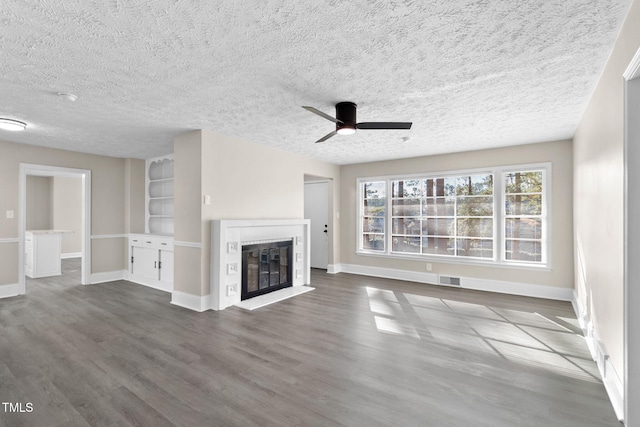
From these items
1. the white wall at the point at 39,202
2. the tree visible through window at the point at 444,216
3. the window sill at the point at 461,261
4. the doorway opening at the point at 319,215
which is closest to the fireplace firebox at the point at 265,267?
the doorway opening at the point at 319,215

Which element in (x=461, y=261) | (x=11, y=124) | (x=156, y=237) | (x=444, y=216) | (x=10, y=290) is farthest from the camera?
(x=444, y=216)

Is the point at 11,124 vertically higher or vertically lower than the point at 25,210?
higher

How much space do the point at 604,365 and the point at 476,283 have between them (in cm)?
310

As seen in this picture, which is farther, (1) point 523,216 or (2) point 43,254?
(2) point 43,254

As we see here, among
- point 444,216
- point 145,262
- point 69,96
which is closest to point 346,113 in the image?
point 69,96

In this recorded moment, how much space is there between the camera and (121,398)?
2.20 metres

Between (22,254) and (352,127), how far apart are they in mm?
5763

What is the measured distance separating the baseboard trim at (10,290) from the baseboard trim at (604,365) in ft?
24.4

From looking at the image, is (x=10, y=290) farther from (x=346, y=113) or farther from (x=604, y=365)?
(x=604, y=365)

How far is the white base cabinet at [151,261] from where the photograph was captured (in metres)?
5.27

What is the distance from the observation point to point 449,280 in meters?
Answer: 5.69

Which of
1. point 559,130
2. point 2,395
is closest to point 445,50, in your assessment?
point 559,130

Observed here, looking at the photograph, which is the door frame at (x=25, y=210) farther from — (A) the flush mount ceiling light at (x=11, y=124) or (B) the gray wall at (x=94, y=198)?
(A) the flush mount ceiling light at (x=11, y=124)

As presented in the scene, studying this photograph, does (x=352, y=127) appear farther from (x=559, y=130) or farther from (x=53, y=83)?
(x=559, y=130)
